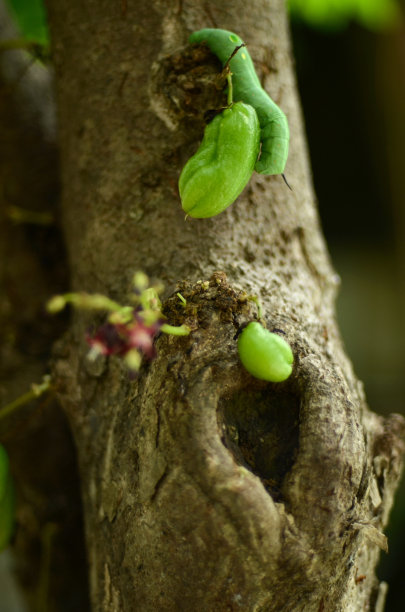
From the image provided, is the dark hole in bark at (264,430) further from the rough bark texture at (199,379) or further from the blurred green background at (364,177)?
the blurred green background at (364,177)

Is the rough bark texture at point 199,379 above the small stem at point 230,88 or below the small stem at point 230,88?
below

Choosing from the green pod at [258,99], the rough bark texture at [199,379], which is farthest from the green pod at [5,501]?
the green pod at [258,99]

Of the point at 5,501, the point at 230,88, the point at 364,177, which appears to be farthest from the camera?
the point at 364,177

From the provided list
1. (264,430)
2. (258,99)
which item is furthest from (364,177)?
(264,430)

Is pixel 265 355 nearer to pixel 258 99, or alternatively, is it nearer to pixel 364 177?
pixel 258 99

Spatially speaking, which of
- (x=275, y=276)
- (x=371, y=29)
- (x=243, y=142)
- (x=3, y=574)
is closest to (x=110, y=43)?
(x=243, y=142)

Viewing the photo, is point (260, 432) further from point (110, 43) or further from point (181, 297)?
point (110, 43)

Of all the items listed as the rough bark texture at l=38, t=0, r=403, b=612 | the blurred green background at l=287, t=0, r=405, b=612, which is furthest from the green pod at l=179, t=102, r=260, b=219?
the blurred green background at l=287, t=0, r=405, b=612
